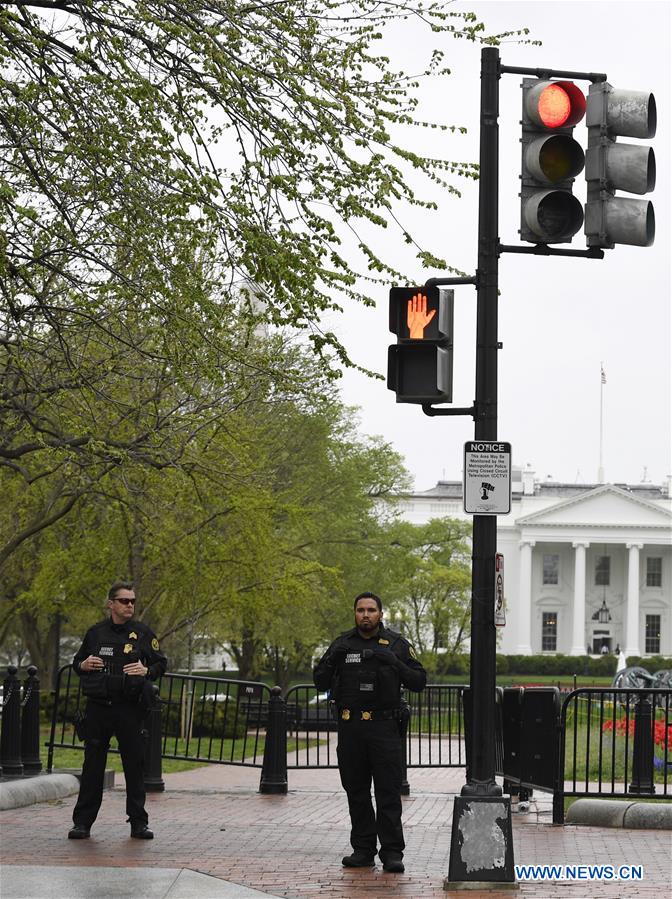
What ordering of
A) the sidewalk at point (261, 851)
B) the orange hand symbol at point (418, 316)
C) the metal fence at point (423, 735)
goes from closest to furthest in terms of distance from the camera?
1. the sidewalk at point (261, 851)
2. the orange hand symbol at point (418, 316)
3. the metal fence at point (423, 735)

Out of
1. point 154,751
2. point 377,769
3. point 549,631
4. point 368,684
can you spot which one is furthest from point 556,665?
point 368,684

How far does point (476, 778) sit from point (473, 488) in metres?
1.78

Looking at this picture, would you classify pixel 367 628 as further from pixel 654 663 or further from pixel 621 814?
pixel 654 663

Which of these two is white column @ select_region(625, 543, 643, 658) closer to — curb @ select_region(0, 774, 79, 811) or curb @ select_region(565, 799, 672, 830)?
curb @ select_region(0, 774, 79, 811)

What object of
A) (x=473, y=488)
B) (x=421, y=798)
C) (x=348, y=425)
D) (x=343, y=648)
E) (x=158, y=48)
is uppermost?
(x=348, y=425)

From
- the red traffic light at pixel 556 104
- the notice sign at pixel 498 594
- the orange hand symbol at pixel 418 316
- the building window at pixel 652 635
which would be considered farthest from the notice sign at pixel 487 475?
the building window at pixel 652 635

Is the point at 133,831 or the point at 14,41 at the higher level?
the point at 14,41

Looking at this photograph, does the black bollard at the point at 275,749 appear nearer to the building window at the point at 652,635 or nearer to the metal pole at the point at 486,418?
the metal pole at the point at 486,418

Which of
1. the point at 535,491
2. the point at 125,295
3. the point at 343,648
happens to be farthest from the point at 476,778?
the point at 535,491

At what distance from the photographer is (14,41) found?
1059 centimetres

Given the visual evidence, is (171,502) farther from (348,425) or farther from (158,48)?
(348,425)

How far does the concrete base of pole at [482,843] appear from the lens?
881cm

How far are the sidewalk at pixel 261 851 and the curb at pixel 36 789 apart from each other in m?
0.11

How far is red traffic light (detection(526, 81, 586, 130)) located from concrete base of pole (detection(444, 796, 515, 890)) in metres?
4.07
